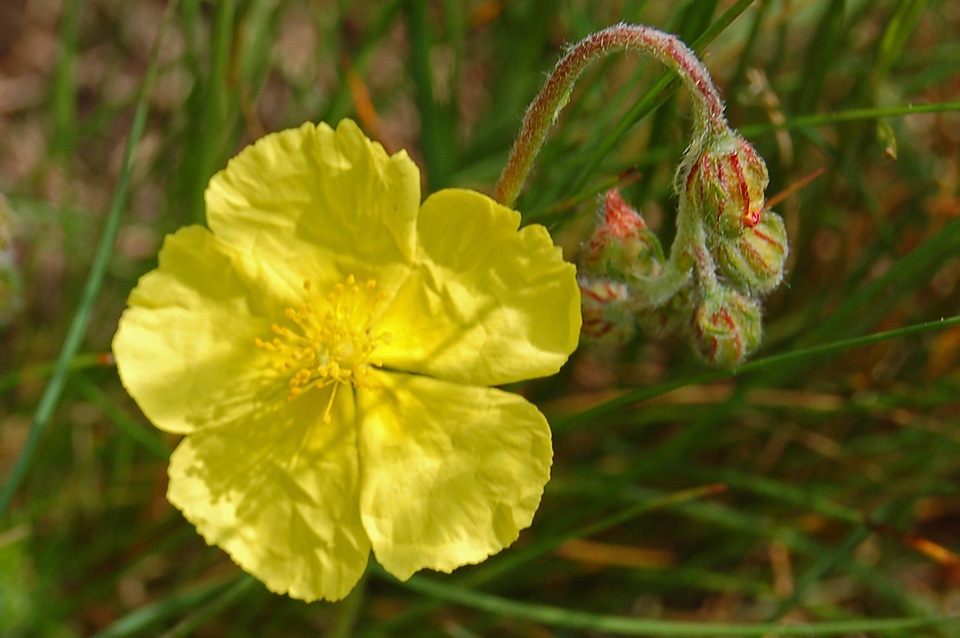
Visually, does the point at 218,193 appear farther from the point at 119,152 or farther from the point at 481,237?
the point at 119,152

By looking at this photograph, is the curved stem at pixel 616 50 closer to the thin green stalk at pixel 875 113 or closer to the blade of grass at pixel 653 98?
the blade of grass at pixel 653 98

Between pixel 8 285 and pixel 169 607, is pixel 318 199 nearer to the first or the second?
pixel 8 285

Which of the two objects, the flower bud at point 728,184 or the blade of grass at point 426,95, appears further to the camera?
the blade of grass at point 426,95

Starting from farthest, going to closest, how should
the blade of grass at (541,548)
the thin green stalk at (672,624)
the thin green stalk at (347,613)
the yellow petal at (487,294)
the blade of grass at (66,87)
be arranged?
the blade of grass at (66,87) → the thin green stalk at (347,613) → the blade of grass at (541,548) → the thin green stalk at (672,624) → the yellow petal at (487,294)

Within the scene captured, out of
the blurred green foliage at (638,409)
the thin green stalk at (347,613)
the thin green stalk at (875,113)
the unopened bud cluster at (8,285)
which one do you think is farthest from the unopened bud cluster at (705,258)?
the unopened bud cluster at (8,285)

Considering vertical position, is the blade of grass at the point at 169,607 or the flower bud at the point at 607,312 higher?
the flower bud at the point at 607,312

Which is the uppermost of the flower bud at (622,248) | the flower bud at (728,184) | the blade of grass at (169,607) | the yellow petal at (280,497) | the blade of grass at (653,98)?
the blade of grass at (653,98)

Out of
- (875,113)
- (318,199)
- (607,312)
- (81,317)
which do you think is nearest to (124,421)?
(81,317)

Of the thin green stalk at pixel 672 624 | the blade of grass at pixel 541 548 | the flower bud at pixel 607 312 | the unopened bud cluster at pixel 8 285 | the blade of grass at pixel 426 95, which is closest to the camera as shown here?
the flower bud at pixel 607 312
